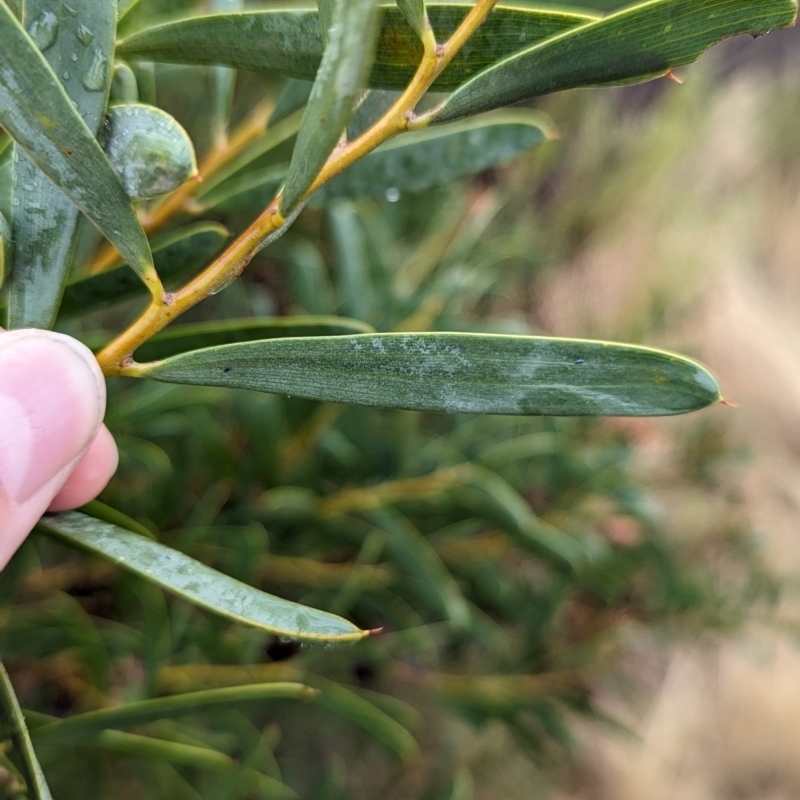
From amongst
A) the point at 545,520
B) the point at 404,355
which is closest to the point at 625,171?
the point at 545,520

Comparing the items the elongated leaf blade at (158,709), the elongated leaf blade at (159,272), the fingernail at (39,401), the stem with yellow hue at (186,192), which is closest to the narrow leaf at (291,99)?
the stem with yellow hue at (186,192)

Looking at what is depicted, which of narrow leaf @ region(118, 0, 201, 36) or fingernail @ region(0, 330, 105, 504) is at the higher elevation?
narrow leaf @ region(118, 0, 201, 36)

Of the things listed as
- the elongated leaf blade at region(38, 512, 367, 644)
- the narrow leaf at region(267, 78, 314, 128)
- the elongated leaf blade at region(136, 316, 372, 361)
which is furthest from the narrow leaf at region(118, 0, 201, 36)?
the elongated leaf blade at region(38, 512, 367, 644)

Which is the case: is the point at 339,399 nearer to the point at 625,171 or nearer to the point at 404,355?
the point at 404,355

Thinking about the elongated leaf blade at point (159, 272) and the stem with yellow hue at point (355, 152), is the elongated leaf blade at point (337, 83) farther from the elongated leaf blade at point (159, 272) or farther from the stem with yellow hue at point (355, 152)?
the elongated leaf blade at point (159, 272)

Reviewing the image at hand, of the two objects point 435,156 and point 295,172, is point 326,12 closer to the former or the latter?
point 295,172

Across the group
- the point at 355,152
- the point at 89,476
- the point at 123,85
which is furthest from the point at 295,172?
the point at 89,476

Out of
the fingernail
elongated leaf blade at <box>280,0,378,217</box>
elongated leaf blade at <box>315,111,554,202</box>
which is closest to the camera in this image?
elongated leaf blade at <box>280,0,378,217</box>

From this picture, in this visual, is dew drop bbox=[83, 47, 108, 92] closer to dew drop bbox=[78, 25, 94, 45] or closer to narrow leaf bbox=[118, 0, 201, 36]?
dew drop bbox=[78, 25, 94, 45]
